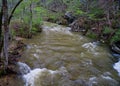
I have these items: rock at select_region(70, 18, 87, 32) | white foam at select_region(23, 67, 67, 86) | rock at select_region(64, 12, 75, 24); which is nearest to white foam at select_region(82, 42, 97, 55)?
white foam at select_region(23, 67, 67, 86)

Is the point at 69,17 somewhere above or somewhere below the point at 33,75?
above

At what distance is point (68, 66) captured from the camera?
1142cm

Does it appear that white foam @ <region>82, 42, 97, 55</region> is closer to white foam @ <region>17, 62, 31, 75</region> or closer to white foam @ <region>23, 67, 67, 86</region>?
white foam @ <region>23, 67, 67, 86</region>

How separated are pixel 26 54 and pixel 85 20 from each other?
1490cm

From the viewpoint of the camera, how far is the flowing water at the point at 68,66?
30.9 ft

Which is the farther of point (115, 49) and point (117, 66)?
point (115, 49)

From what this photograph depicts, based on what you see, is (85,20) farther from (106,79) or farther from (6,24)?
(6,24)

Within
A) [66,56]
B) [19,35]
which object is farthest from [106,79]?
[19,35]

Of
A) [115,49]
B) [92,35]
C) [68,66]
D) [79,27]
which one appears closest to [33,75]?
[68,66]

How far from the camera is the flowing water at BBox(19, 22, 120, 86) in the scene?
941cm

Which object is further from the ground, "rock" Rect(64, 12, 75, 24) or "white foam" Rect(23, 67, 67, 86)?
"rock" Rect(64, 12, 75, 24)

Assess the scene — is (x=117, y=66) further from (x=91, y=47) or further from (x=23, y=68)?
(x=23, y=68)

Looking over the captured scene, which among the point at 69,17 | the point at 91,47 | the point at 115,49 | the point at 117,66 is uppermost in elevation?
the point at 69,17

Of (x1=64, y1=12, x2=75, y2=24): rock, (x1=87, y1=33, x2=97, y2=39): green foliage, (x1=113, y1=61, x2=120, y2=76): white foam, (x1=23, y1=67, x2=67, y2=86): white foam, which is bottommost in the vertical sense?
(x1=113, y1=61, x2=120, y2=76): white foam
